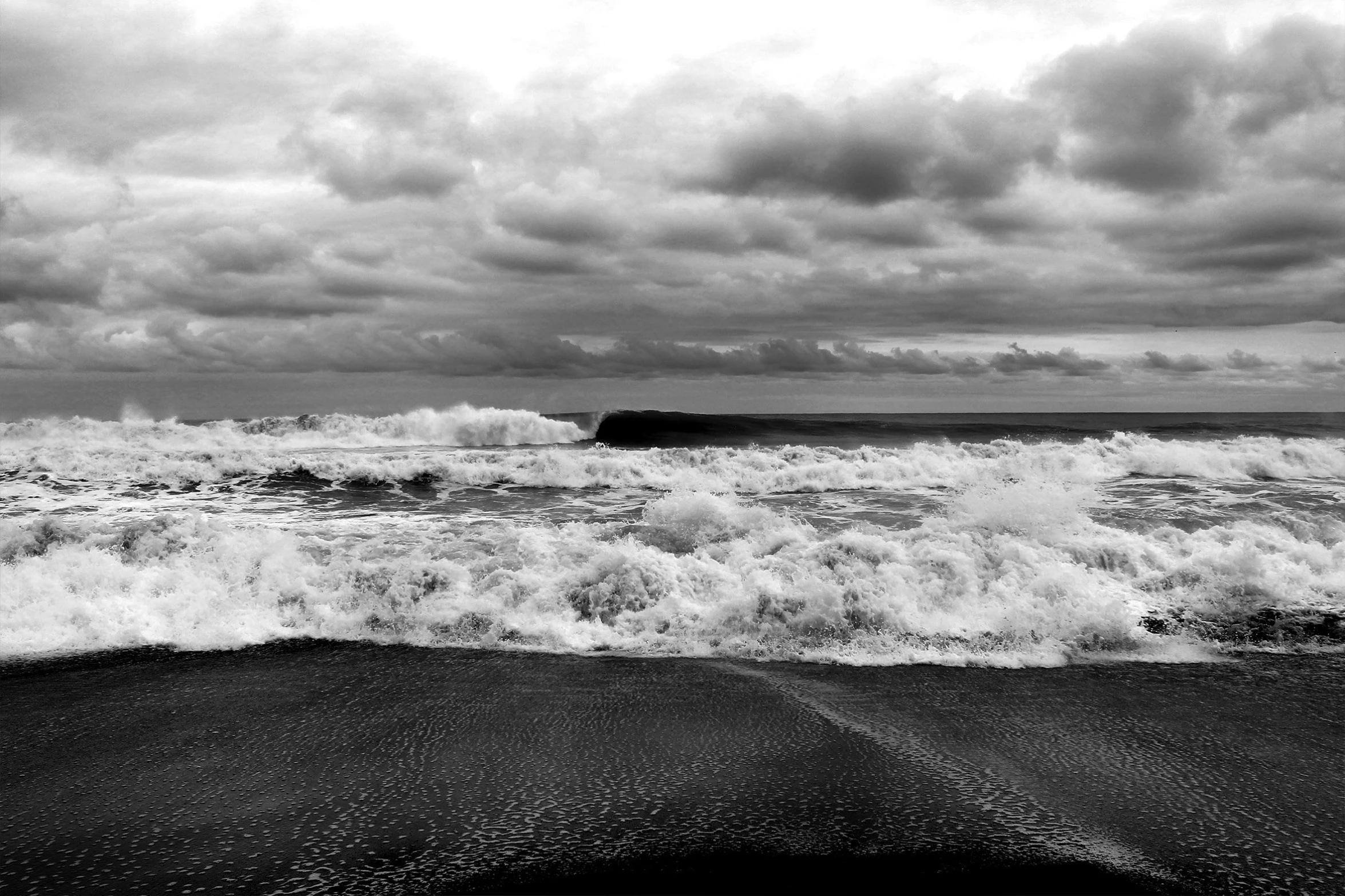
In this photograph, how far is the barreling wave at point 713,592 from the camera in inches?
284

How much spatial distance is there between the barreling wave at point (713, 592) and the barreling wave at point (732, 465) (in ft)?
29.1

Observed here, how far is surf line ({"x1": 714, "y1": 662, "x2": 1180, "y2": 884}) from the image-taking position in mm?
3650

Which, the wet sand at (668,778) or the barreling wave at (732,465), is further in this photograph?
the barreling wave at (732,465)

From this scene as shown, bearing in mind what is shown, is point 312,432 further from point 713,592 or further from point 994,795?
point 994,795

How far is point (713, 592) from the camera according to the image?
8.13 m

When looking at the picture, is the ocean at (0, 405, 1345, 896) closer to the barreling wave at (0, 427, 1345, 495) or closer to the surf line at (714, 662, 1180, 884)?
the surf line at (714, 662, 1180, 884)

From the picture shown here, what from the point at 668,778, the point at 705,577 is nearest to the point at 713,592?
the point at 705,577

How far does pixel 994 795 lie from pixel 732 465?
16104 mm

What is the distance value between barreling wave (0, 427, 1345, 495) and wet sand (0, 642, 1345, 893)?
12213mm

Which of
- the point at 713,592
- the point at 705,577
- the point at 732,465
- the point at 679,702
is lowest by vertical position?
the point at 679,702

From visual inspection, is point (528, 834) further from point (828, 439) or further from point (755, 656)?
point (828, 439)

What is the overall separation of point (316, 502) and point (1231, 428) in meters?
51.4

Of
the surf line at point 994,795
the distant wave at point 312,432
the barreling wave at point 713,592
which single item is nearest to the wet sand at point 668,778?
the surf line at point 994,795

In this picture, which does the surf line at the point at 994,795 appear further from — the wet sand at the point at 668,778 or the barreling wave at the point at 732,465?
the barreling wave at the point at 732,465
